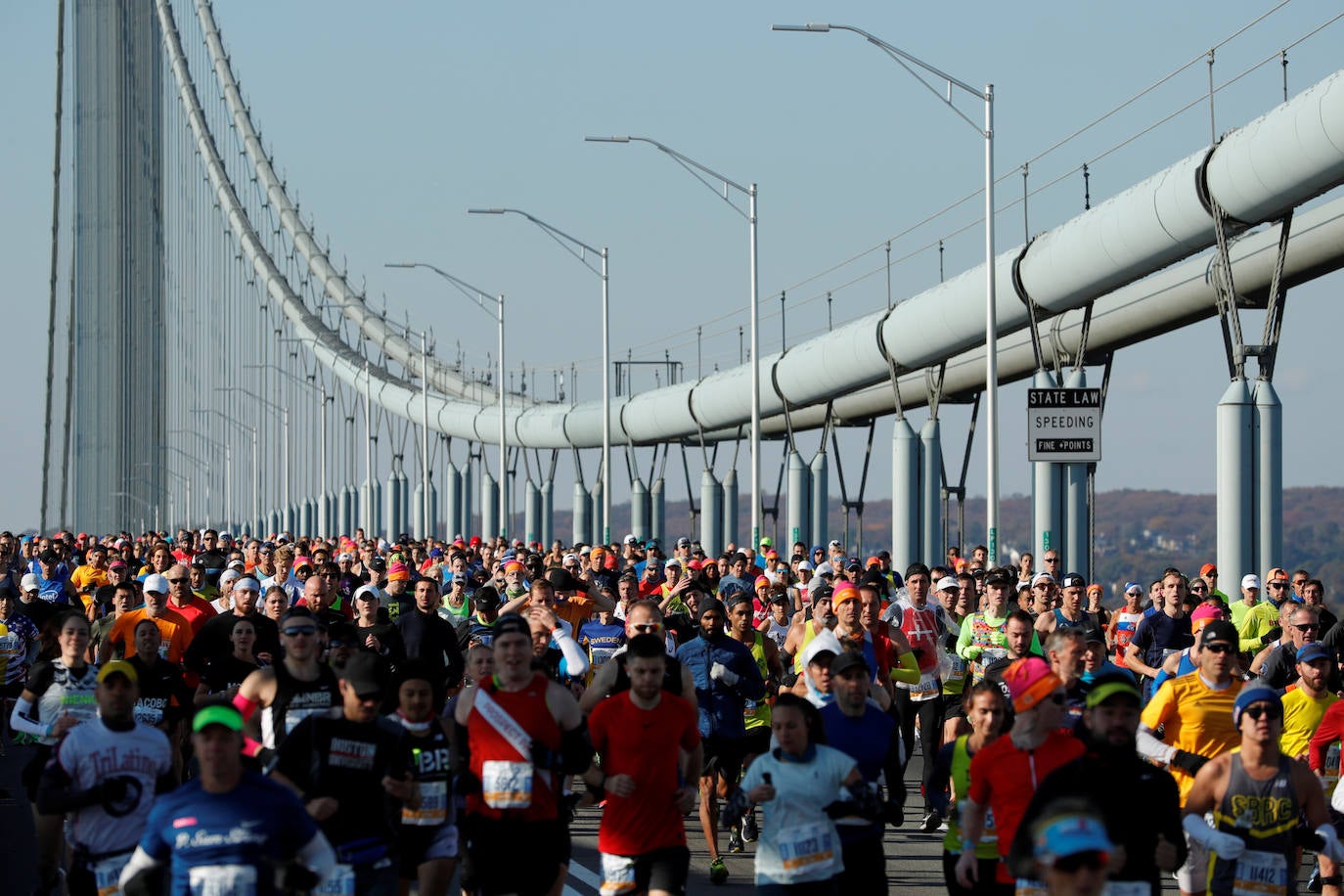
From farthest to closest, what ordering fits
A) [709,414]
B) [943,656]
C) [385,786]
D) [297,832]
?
[709,414] → [943,656] → [385,786] → [297,832]

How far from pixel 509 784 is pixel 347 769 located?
844mm

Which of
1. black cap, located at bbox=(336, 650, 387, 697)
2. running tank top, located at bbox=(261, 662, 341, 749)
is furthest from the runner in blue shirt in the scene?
running tank top, located at bbox=(261, 662, 341, 749)

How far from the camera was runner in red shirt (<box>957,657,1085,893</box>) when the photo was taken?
23.5ft

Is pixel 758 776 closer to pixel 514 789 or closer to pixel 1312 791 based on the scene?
pixel 514 789

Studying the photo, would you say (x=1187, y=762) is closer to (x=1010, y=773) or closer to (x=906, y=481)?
(x=1010, y=773)

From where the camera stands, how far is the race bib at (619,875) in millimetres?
7883

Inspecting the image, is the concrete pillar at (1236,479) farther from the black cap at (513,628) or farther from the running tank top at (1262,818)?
the black cap at (513,628)

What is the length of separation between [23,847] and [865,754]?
18.2ft

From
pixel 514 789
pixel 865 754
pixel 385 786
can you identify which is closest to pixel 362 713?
pixel 385 786

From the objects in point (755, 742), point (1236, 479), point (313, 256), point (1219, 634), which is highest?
point (313, 256)

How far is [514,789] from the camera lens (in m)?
7.87

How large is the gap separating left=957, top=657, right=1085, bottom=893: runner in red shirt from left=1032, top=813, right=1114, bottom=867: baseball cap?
217 centimetres

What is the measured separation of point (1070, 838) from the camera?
480 centimetres

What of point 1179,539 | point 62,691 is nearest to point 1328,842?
point 62,691
